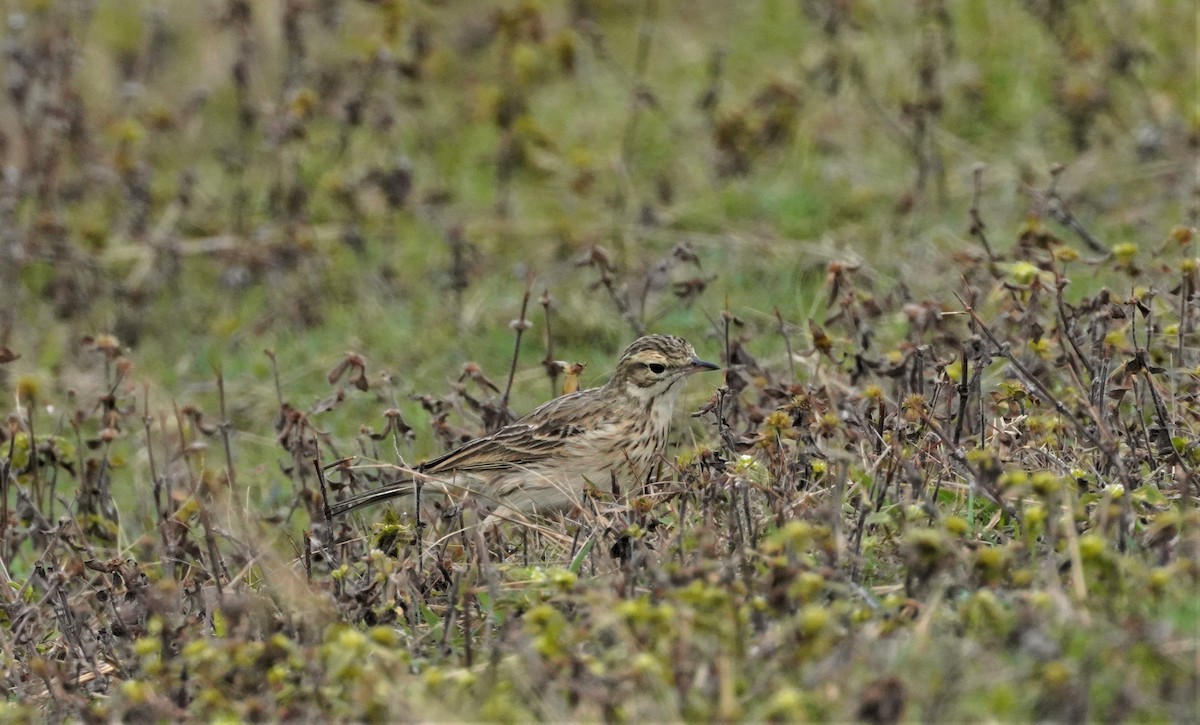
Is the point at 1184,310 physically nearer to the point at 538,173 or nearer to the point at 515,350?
the point at 515,350

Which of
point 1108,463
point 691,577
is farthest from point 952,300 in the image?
point 691,577

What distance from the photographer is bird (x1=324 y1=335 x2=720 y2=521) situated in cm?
740

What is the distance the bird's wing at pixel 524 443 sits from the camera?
7.38 m

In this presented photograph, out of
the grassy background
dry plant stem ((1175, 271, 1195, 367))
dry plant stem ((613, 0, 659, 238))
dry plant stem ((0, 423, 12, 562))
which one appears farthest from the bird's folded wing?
dry plant stem ((613, 0, 659, 238))

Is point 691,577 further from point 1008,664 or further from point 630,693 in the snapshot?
point 1008,664

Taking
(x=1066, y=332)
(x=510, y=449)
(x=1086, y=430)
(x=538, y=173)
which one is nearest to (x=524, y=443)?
(x=510, y=449)

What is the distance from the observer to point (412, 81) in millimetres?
11852

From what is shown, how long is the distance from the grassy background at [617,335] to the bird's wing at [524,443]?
0.26 metres

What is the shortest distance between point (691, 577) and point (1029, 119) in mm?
7909

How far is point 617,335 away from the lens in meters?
9.55

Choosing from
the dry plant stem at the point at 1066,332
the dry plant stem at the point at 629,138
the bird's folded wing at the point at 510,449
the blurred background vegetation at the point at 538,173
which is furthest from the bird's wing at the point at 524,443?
the dry plant stem at the point at 629,138

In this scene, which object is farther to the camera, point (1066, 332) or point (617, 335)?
point (617, 335)

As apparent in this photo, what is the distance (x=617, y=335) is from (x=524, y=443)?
2.17 meters

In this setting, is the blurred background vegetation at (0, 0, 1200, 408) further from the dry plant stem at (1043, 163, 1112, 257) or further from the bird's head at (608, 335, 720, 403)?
the bird's head at (608, 335, 720, 403)
